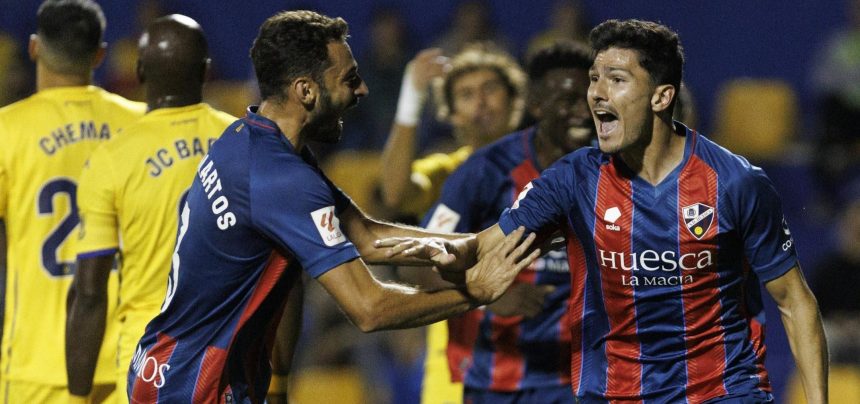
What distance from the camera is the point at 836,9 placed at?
1389 centimetres

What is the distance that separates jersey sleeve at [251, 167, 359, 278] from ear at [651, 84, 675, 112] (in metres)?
1.21

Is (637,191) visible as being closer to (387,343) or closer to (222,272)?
(222,272)

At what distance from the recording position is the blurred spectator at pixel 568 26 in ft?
41.3

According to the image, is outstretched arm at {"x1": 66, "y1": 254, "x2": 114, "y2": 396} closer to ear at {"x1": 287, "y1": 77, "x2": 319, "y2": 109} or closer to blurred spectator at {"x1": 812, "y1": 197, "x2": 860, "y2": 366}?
ear at {"x1": 287, "y1": 77, "x2": 319, "y2": 109}

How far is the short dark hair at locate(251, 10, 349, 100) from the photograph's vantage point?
4477 millimetres

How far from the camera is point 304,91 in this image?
4.48 m

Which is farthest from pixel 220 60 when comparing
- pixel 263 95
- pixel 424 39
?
pixel 263 95

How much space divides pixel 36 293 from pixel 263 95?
6.09 ft

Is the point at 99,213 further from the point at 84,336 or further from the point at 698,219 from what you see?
the point at 698,219

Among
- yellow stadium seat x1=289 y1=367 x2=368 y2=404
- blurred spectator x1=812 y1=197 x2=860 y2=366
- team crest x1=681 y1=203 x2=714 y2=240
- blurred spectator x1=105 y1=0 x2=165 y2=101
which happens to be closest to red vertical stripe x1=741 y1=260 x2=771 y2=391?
team crest x1=681 y1=203 x2=714 y2=240

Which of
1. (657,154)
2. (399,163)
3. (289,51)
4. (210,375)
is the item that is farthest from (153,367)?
(399,163)

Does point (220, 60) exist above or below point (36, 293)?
below

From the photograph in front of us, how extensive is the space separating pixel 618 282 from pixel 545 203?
38 centimetres

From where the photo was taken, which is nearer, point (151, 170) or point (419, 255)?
point (419, 255)
